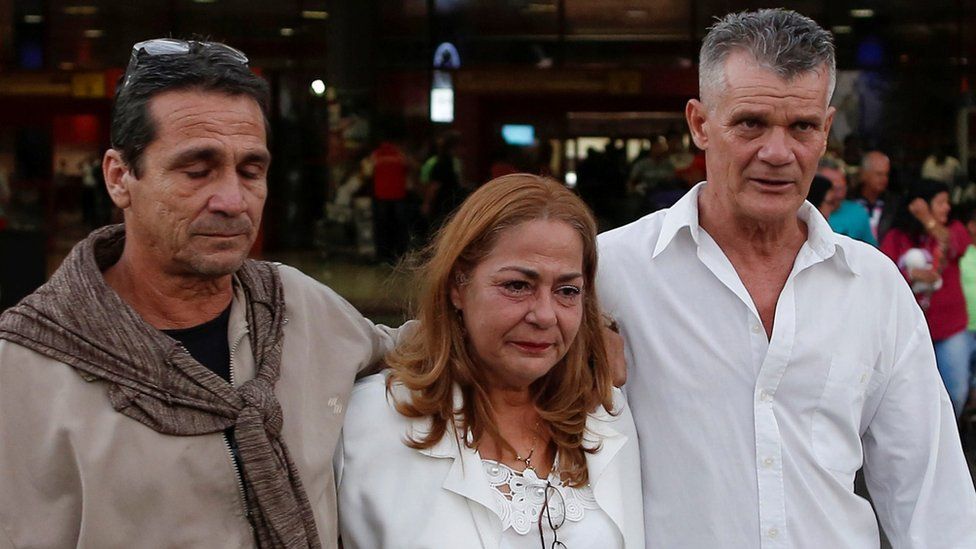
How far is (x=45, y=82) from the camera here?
1332 centimetres

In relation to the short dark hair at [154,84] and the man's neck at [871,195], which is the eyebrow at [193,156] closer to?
the short dark hair at [154,84]

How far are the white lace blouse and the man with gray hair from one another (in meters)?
0.23

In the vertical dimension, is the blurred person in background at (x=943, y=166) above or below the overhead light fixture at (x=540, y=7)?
below

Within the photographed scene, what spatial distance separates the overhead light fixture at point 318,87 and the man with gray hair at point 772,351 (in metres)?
10.5

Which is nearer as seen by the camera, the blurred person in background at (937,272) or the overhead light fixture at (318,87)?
the blurred person in background at (937,272)

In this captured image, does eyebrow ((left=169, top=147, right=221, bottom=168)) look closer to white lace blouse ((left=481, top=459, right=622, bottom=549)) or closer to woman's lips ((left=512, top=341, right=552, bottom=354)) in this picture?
woman's lips ((left=512, top=341, right=552, bottom=354))

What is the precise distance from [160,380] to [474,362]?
2.61 feet

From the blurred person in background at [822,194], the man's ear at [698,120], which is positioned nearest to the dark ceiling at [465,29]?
the blurred person in background at [822,194]

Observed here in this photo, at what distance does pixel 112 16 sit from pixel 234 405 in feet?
39.1

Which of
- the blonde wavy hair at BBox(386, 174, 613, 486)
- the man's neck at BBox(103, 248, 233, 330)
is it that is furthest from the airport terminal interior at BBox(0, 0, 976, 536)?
the man's neck at BBox(103, 248, 233, 330)

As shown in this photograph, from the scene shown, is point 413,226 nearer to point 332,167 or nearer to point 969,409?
point 332,167

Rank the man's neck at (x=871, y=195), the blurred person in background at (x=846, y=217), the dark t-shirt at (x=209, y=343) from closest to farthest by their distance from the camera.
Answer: the dark t-shirt at (x=209, y=343), the blurred person in background at (x=846, y=217), the man's neck at (x=871, y=195)

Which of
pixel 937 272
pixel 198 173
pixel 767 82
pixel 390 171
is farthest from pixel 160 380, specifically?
pixel 390 171

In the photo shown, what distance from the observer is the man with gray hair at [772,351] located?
2828 millimetres
